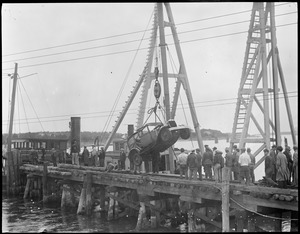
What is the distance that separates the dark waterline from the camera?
58.3 ft

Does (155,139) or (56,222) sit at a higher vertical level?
(155,139)

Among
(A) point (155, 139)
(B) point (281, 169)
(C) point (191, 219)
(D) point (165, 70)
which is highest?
(D) point (165, 70)

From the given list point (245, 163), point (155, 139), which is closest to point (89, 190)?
point (155, 139)

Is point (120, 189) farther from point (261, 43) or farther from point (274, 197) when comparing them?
point (261, 43)

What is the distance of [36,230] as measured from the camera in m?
17.9

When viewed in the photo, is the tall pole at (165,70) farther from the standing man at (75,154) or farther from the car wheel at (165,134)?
the standing man at (75,154)

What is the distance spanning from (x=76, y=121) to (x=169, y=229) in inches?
642

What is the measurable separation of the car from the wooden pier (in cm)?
106

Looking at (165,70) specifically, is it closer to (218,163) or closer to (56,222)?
(218,163)

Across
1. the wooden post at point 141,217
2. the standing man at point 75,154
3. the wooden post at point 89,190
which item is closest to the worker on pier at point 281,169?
the wooden post at point 141,217

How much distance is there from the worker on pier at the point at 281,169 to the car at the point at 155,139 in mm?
5187

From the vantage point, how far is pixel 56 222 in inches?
779

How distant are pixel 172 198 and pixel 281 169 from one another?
6.20 m

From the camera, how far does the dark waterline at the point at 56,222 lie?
700 inches
